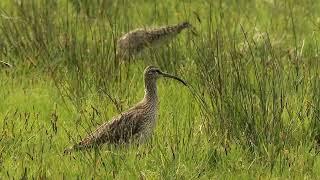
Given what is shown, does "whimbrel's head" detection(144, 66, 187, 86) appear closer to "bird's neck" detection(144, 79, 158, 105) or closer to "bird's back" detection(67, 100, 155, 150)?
"bird's neck" detection(144, 79, 158, 105)

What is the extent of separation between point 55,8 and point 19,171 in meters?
5.22

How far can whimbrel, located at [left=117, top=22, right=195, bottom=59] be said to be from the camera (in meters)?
10.7

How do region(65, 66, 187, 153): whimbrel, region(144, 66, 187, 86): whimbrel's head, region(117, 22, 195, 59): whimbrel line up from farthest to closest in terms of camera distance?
region(117, 22, 195, 59): whimbrel → region(144, 66, 187, 86): whimbrel's head → region(65, 66, 187, 153): whimbrel

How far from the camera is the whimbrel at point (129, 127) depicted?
7.02 meters

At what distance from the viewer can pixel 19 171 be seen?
639 centimetres

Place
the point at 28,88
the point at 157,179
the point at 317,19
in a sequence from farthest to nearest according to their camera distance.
Answer: the point at 317,19, the point at 28,88, the point at 157,179

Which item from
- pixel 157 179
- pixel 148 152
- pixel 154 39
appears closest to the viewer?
pixel 157 179

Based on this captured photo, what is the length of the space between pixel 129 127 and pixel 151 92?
0.59 meters

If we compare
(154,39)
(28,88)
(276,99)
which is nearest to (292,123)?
(276,99)

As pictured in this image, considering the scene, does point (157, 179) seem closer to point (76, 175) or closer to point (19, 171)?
point (76, 175)

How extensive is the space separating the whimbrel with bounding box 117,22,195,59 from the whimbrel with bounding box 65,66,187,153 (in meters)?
2.90

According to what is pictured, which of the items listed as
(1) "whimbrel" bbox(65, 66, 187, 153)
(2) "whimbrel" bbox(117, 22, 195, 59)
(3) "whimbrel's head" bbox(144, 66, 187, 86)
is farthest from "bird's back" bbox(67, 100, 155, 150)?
(2) "whimbrel" bbox(117, 22, 195, 59)

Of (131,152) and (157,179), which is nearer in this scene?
(157,179)

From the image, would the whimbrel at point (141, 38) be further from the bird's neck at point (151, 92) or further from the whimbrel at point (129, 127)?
the whimbrel at point (129, 127)
